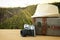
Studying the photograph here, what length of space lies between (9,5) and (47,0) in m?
0.65

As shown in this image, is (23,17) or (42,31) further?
(23,17)

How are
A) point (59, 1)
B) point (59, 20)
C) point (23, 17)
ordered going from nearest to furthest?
1. point (59, 20)
2. point (23, 17)
3. point (59, 1)

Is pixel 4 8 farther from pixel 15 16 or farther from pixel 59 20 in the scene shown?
pixel 59 20

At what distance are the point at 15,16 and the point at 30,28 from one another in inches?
35.6

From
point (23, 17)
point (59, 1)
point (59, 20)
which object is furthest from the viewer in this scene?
point (59, 1)

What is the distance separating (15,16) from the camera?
2080 millimetres

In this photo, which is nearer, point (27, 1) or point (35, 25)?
point (35, 25)

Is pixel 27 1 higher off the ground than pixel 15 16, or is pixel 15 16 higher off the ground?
pixel 27 1

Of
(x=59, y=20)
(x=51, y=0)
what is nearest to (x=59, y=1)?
(x=51, y=0)

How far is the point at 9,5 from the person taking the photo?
7.48 ft

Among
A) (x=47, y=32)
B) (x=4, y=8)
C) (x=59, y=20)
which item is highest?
(x=4, y=8)

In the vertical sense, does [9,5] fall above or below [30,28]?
above

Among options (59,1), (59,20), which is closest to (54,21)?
(59,20)

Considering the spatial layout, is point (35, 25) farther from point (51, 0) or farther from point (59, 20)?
point (51, 0)
